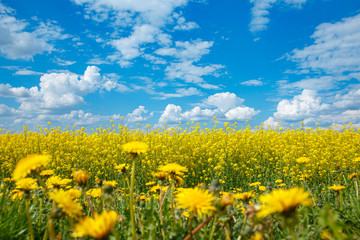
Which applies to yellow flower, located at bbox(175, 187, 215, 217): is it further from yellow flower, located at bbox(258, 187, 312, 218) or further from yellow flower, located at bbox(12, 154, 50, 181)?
A: yellow flower, located at bbox(12, 154, 50, 181)

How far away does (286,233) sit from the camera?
2.02m

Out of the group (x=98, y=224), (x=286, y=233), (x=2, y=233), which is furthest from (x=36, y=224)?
(x=286, y=233)

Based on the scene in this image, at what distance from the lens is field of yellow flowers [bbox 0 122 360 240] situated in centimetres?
119

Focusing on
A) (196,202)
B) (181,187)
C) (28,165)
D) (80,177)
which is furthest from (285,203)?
(181,187)

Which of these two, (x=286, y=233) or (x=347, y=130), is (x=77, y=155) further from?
(x=347, y=130)

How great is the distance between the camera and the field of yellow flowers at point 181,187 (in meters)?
1.19

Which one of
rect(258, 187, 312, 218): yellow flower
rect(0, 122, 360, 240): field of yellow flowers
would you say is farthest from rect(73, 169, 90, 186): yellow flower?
rect(258, 187, 312, 218): yellow flower

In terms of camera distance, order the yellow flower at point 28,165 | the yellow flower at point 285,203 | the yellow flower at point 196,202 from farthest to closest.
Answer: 1. the yellow flower at point 28,165
2. the yellow flower at point 196,202
3. the yellow flower at point 285,203

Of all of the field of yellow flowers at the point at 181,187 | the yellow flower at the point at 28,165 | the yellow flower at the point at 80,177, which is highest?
the yellow flower at the point at 28,165

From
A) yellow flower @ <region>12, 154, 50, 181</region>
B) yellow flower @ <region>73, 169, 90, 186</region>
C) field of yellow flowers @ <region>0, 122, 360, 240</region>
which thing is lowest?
field of yellow flowers @ <region>0, 122, 360, 240</region>

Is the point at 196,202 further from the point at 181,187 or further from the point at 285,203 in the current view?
the point at 181,187

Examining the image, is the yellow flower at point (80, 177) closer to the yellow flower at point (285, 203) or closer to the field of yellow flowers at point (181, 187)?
the field of yellow flowers at point (181, 187)

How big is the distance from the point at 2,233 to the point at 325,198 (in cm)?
408

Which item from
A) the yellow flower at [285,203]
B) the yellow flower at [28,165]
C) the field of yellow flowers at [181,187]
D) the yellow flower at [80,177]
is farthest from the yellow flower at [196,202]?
the yellow flower at [28,165]
